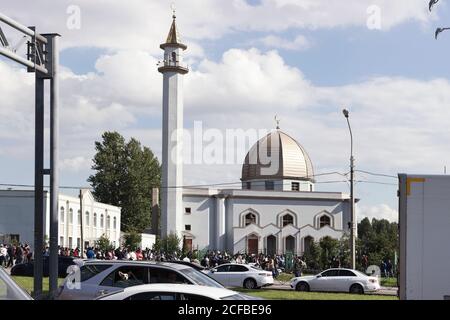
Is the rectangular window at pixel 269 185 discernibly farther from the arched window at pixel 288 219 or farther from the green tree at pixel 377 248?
the green tree at pixel 377 248

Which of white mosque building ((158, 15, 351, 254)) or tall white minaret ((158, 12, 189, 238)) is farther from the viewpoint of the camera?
white mosque building ((158, 15, 351, 254))

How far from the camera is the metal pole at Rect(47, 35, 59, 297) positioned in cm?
1992

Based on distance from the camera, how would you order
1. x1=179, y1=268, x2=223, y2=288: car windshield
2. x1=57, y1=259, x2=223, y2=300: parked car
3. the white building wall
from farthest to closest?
the white building wall
x1=57, y1=259, x2=223, y2=300: parked car
x1=179, y1=268, x2=223, y2=288: car windshield

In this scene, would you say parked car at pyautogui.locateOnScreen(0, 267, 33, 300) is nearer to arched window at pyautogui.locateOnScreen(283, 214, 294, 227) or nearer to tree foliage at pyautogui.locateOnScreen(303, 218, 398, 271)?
tree foliage at pyautogui.locateOnScreen(303, 218, 398, 271)

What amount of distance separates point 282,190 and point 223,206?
8223 mm

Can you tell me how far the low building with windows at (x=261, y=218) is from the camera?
83.0 m

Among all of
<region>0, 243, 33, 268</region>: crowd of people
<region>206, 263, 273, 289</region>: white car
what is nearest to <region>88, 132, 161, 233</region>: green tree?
<region>0, 243, 33, 268</region>: crowd of people

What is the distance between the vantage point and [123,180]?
9375 cm

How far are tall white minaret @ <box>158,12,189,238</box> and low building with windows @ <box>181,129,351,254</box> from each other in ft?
13.4

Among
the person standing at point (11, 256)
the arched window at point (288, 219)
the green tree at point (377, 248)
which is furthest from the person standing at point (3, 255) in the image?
the arched window at point (288, 219)

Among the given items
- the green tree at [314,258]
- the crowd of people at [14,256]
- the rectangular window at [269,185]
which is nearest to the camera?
the crowd of people at [14,256]

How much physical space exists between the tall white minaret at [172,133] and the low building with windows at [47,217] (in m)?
8.53

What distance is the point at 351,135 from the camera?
37.3m

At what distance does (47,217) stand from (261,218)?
35.6 metres
